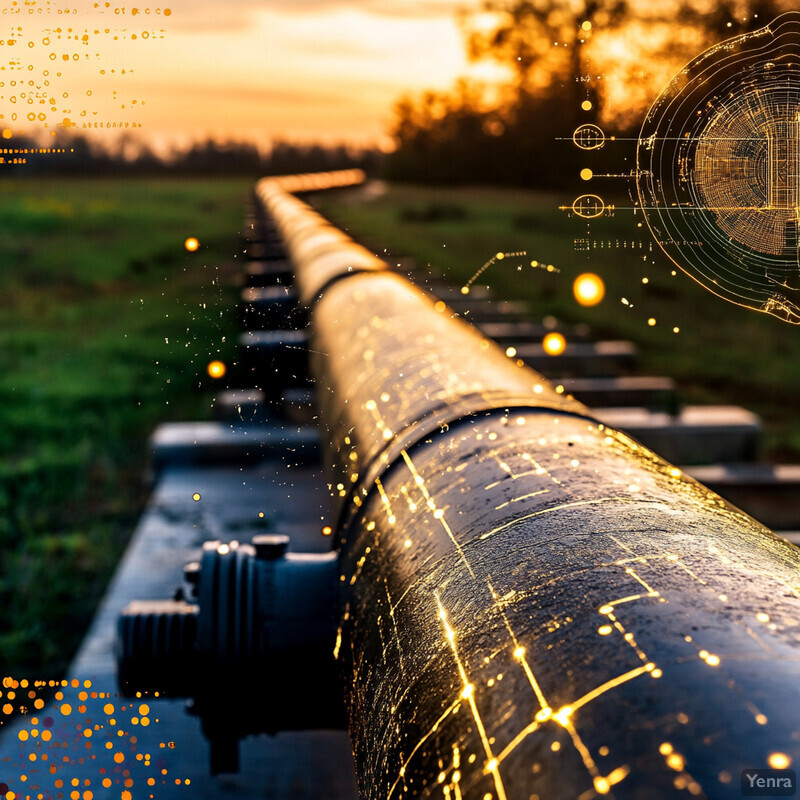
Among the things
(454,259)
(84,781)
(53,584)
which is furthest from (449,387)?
(454,259)

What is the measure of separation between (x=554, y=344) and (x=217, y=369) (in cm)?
401

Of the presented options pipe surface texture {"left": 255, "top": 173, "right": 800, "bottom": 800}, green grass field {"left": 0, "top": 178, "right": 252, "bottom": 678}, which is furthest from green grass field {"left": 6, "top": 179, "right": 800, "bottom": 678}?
pipe surface texture {"left": 255, "top": 173, "right": 800, "bottom": 800}

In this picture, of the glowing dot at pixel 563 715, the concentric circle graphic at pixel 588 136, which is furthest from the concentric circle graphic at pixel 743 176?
the glowing dot at pixel 563 715

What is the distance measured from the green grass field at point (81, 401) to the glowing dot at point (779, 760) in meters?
3.68

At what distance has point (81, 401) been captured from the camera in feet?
26.4

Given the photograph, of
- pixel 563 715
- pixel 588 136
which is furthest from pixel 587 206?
pixel 563 715

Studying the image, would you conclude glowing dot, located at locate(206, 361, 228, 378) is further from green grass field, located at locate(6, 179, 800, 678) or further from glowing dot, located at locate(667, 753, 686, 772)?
glowing dot, located at locate(667, 753, 686, 772)

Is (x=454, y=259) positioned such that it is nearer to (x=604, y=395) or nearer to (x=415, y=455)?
(x=604, y=395)

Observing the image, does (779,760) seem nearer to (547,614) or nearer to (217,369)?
(547,614)

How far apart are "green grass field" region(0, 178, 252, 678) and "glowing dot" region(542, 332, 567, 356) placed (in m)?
2.80

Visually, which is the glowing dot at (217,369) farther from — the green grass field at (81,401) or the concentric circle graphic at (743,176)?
the concentric circle graphic at (743,176)

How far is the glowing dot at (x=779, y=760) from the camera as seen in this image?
0.74 metres

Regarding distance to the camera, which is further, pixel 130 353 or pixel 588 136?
pixel 130 353

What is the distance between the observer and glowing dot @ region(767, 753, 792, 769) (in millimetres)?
735
